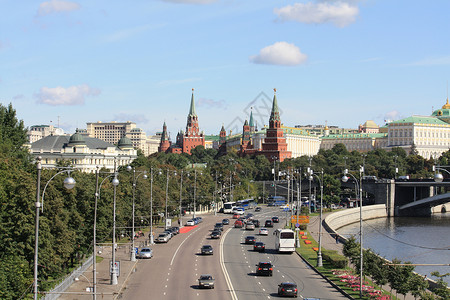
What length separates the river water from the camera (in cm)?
8450

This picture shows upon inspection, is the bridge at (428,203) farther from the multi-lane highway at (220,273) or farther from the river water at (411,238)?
the multi-lane highway at (220,273)

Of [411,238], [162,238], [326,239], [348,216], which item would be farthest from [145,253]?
[348,216]

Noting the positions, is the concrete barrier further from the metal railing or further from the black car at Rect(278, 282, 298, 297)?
the black car at Rect(278, 282, 298, 297)

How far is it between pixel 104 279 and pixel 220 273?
981cm

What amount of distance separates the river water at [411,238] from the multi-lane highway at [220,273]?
41.7ft

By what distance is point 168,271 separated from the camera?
2504 inches

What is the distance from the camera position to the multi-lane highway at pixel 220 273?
53250mm

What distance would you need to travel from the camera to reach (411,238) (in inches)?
4363

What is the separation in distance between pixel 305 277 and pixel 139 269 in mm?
14364

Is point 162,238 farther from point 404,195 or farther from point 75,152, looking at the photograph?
point 404,195

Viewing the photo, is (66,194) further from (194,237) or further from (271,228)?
(271,228)

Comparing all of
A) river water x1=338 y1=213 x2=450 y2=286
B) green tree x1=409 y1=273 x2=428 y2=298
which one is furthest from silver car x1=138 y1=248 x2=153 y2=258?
green tree x1=409 y1=273 x2=428 y2=298

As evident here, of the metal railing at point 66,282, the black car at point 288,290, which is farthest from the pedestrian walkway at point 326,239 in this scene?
the metal railing at point 66,282

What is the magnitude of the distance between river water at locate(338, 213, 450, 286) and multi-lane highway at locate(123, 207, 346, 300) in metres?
12.7
